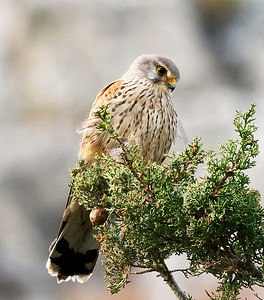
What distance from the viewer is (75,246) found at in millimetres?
2582

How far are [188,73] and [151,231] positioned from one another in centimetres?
633

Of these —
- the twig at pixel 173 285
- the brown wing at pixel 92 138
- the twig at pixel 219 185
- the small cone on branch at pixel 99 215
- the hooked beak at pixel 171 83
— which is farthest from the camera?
the hooked beak at pixel 171 83

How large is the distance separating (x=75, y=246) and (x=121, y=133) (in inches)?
25.5

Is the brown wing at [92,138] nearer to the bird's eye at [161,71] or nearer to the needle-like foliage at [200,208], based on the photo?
the bird's eye at [161,71]

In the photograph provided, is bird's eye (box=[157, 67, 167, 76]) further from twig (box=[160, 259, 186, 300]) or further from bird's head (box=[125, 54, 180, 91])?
twig (box=[160, 259, 186, 300])

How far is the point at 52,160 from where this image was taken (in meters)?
6.70

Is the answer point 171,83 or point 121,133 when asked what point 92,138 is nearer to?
point 121,133

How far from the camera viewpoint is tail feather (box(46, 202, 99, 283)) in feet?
8.45

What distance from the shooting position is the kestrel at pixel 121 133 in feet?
7.93

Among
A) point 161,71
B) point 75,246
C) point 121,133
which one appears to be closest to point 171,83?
point 161,71

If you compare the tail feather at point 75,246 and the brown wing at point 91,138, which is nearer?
the brown wing at point 91,138

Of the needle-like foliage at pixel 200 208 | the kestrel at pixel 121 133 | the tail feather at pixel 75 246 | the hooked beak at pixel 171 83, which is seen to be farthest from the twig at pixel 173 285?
the hooked beak at pixel 171 83

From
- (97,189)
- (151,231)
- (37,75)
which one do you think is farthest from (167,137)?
(37,75)

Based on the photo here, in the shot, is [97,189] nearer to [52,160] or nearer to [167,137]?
[167,137]
